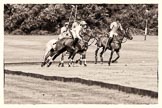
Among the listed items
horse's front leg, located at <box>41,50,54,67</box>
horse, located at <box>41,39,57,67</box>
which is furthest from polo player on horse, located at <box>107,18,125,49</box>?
horse's front leg, located at <box>41,50,54,67</box>

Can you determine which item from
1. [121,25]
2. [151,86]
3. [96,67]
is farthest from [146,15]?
[151,86]

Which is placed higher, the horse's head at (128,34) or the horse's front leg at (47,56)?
the horse's head at (128,34)

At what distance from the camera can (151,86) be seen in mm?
20375

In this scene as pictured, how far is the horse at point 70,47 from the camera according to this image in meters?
25.7

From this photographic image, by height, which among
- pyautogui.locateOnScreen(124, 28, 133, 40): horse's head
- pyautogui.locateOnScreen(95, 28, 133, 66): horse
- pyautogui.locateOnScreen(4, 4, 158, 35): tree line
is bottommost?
pyautogui.locateOnScreen(95, 28, 133, 66): horse

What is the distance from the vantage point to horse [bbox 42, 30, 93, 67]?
84.2ft

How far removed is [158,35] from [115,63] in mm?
4753

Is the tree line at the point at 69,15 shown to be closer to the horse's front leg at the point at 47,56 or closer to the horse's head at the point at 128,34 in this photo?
the horse's head at the point at 128,34

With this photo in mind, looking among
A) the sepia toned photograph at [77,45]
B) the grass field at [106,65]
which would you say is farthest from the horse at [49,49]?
the grass field at [106,65]

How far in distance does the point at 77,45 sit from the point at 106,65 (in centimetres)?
147

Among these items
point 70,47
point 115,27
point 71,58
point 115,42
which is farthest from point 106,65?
point 115,27

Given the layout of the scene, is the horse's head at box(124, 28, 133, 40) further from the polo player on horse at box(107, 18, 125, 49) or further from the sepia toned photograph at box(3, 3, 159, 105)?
the polo player on horse at box(107, 18, 125, 49)

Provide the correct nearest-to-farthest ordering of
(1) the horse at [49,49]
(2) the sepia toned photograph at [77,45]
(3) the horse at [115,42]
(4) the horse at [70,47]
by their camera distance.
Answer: (2) the sepia toned photograph at [77,45], (1) the horse at [49,49], (4) the horse at [70,47], (3) the horse at [115,42]

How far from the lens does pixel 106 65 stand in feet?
88.9
